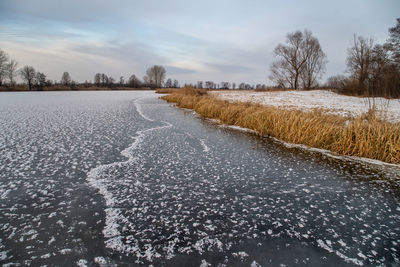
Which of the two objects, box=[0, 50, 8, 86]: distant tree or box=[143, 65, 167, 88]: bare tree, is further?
box=[143, 65, 167, 88]: bare tree

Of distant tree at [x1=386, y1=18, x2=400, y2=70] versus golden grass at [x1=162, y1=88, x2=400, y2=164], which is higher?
distant tree at [x1=386, y1=18, x2=400, y2=70]

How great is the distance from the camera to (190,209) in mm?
Answer: 1677

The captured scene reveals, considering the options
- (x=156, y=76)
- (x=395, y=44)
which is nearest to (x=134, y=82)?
(x=156, y=76)

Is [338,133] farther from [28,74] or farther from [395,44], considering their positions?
[28,74]

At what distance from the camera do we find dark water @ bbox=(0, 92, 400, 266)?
1.20 meters

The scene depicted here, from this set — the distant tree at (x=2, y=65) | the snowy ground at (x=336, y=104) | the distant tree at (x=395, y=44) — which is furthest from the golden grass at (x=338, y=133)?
the distant tree at (x=2, y=65)

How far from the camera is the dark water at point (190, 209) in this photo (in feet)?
3.92

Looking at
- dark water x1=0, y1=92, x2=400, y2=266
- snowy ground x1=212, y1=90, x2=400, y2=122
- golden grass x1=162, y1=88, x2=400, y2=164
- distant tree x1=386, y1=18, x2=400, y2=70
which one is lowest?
dark water x1=0, y1=92, x2=400, y2=266

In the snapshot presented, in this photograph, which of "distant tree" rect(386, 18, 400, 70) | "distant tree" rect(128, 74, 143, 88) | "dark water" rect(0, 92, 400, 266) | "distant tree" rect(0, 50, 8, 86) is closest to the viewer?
"dark water" rect(0, 92, 400, 266)

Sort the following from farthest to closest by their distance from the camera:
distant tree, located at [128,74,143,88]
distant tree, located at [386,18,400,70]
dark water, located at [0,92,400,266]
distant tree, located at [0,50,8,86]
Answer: distant tree, located at [128,74,143,88], distant tree, located at [0,50,8,86], distant tree, located at [386,18,400,70], dark water, located at [0,92,400,266]

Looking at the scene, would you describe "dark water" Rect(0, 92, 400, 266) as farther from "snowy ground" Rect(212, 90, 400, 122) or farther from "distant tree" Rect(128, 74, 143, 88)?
"distant tree" Rect(128, 74, 143, 88)

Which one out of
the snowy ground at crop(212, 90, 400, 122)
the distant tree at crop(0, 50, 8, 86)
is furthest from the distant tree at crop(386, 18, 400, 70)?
the distant tree at crop(0, 50, 8, 86)

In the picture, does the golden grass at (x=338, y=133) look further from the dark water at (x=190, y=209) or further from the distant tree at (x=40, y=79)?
the distant tree at (x=40, y=79)

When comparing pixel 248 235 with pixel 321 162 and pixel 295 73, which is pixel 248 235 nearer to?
pixel 321 162
